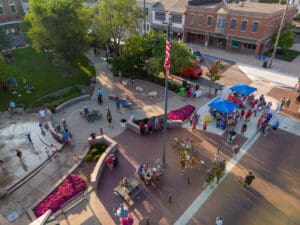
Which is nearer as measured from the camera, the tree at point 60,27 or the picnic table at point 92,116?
the picnic table at point 92,116

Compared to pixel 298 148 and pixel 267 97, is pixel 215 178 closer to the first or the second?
pixel 298 148

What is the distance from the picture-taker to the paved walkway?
13345 millimetres

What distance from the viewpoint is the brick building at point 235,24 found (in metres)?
35.5

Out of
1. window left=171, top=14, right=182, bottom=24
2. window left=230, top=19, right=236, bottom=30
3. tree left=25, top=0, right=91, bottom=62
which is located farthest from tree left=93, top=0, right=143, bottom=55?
window left=230, top=19, right=236, bottom=30

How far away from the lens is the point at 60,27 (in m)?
25.9

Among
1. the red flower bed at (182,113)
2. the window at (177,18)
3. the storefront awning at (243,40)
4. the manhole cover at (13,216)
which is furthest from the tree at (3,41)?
the storefront awning at (243,40)

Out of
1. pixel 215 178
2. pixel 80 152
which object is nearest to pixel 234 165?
pixel 215 178

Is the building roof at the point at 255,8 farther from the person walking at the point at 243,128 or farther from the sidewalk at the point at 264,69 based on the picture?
the person walking at the point at 243,128

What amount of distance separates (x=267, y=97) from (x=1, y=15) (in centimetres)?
4639

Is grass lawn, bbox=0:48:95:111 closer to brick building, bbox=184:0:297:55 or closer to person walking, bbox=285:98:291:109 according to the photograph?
brick building, bbox=184:0:297:55

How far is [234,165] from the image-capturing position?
16672mm

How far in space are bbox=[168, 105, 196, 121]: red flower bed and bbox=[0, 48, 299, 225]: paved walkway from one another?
1034 millimetres

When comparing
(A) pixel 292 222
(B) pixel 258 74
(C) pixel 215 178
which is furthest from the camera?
(B) pixel 258 74

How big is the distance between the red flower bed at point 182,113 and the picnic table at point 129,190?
8.39 metres
